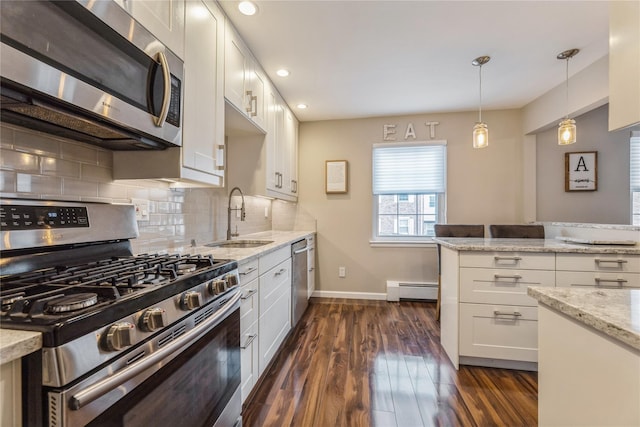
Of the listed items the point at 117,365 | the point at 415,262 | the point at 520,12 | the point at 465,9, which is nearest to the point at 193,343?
the point at 117,365

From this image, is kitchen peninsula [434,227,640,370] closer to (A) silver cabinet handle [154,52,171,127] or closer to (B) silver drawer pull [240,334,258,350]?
(B) silver drawer pull [240,334,258,350]

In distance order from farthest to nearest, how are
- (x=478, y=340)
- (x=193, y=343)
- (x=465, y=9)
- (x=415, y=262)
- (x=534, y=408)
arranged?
(x=415, y=262) → (x=478, y=340) → (x=465, y=9) → (x=534, y=408) → (x=193, y=343)

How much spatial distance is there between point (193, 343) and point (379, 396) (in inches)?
51.1

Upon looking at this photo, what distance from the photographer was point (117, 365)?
71cm

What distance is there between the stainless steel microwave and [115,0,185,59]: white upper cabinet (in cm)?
4

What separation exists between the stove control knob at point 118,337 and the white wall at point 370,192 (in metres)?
3.24

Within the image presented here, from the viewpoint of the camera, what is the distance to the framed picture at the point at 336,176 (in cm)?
384

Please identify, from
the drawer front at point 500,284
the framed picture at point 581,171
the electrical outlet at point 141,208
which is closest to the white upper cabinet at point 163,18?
the electrical outlet at point 141,208

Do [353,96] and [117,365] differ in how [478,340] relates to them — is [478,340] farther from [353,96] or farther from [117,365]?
[353,96]

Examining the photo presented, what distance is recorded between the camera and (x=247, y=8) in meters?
1.81

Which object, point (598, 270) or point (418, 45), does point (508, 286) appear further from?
point (418, 45)

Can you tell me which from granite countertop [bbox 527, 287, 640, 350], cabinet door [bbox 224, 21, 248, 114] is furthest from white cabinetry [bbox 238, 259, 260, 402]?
granite countertop [bbox 527, 287, 640, 350]

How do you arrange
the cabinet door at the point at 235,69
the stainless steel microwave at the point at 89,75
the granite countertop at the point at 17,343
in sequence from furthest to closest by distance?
the cabinet door at the point at 235,69
the stainless steel microwave at the point at 89,75
the granite countertop at the point at 17,343

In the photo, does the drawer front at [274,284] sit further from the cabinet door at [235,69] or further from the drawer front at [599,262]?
the drawer front at [599,262]
